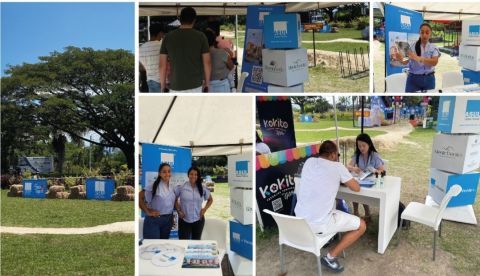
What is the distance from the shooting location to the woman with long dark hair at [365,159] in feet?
12.6

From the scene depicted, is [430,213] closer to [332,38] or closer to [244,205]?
[244,205]

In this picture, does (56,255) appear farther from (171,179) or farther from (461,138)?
(461,138)

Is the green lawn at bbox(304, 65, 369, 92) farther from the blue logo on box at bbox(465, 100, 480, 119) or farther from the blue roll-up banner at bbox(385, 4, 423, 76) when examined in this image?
the blue logo on box at bbox(465, 100, 480, 119)

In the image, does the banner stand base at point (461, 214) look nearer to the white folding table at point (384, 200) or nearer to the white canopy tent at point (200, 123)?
the white folding table at point (384, 200)

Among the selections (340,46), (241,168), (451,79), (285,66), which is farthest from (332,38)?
(241,168)

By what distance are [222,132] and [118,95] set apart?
1.72m

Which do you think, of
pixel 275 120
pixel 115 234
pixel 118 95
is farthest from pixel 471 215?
pixel 115 234

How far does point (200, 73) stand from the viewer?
129 inches

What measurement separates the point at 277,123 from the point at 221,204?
2561 mm

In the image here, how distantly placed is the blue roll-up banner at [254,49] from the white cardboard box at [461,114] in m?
1.88

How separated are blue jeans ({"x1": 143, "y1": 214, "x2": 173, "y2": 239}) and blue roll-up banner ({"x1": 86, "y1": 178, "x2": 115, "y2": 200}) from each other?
2.01 meters

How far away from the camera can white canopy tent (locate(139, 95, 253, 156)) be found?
140 inches

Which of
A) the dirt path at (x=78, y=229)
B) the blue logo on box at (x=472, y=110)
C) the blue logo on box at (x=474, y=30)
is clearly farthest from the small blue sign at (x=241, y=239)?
the dirt path at (x=78, y=229)

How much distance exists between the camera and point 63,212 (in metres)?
7.55
